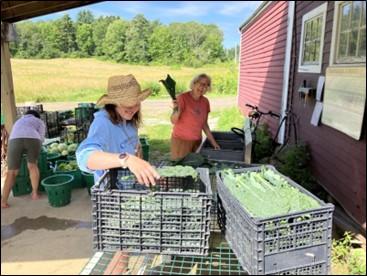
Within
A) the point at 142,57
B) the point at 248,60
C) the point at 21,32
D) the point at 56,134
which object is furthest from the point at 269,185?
the point at 248,60

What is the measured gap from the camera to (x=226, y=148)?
11.9ft

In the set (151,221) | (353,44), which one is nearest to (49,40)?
(151,221)

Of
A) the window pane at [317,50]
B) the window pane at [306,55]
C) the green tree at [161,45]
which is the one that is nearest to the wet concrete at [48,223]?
the green tree at [161,45]

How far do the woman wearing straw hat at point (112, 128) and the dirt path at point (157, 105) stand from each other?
2.49m

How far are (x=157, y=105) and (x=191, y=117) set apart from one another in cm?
693

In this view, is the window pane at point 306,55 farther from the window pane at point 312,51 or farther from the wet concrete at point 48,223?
the wet concrete at point 48,223

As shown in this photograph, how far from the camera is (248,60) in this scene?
9742 millimetres

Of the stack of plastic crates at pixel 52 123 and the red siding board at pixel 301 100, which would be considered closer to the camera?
the red siding board at pixel 301 100

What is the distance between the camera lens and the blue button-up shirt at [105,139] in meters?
1.29

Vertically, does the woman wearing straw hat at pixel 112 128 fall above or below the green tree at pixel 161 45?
below

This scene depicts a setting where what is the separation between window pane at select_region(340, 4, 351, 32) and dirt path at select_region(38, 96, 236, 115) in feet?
7.35

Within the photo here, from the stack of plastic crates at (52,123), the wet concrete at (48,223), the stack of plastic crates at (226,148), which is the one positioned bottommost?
the wet concrete at (48,223)

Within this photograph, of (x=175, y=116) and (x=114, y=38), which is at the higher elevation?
(x=114, y=38)

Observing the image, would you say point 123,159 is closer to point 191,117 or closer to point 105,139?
point 105,139
